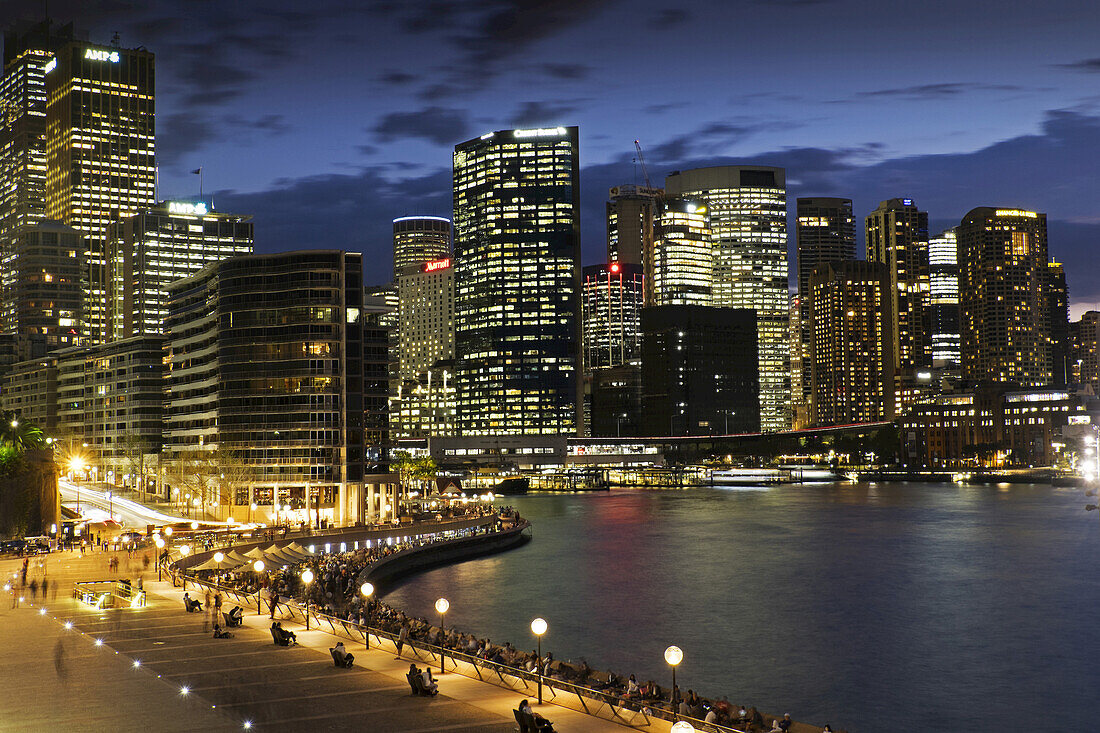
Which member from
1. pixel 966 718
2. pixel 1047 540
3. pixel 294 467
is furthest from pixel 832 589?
pixel 294 467

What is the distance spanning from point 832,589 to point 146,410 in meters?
131

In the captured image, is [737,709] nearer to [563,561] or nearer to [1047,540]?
[563,561]

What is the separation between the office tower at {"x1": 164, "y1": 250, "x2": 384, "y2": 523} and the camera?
410ft

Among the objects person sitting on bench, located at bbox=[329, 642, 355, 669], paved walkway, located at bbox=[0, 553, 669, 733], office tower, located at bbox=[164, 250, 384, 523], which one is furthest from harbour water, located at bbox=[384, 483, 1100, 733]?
office tower, located at bbox=[164, 250, 384, 523]

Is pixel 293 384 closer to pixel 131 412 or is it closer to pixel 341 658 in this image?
pixel 131 412

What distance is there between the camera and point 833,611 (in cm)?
7494

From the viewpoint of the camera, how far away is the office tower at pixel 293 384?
125m

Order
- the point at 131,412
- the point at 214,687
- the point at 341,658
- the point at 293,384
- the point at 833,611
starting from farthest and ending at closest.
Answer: the point at 131,412
the point at 293,384
the point at 833,611
the point at 341,658
the point at 214,687

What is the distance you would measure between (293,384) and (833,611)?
71647 millimetres

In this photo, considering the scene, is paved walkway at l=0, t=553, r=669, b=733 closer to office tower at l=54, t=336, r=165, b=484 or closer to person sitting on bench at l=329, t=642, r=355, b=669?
person sitting on bench at l=329, t=642, r=355, b=669

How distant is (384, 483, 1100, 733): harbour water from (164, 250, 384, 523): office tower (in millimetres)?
25357

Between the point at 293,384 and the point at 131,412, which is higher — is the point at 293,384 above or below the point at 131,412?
above

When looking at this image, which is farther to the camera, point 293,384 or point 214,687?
point 293,384

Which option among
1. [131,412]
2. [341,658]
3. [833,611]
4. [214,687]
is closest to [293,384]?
[131,412]
